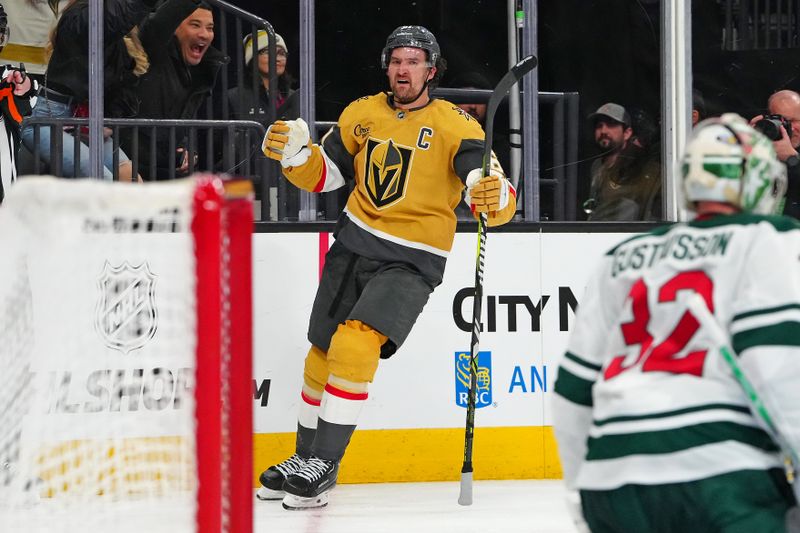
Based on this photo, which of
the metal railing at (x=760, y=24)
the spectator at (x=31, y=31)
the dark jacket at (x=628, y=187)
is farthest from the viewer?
the metal railing at (x=760, y=24)

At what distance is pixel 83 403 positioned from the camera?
2152 mm

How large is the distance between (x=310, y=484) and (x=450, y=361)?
758 mm

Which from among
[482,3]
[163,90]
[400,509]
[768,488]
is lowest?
[400,509]

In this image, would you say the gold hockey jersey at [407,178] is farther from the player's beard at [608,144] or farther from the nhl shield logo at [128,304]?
the player's beard at [608,144]

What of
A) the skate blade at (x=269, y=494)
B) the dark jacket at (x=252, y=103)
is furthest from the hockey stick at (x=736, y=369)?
the dark jacket at (x=252, y=103)

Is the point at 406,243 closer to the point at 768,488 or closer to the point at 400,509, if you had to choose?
the point at 400,509

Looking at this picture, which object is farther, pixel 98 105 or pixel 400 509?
pixel 98 105

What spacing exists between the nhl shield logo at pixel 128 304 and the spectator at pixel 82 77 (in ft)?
2.77

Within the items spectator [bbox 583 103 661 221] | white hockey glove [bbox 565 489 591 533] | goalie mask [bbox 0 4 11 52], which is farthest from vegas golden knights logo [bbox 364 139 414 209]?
white hockey glove [bbox 565 489 591 533]

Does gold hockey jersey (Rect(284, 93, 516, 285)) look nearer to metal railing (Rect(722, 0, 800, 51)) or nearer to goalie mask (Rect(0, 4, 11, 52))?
goalie mask (Rect(0, 4, 11, 52))

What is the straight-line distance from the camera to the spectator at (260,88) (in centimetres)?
425

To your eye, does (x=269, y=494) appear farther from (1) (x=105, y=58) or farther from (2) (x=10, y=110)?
(1) (x=105, y=58)

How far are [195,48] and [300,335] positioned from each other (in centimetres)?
115

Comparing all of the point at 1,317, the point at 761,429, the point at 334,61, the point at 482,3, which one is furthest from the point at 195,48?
the point at 761,429
